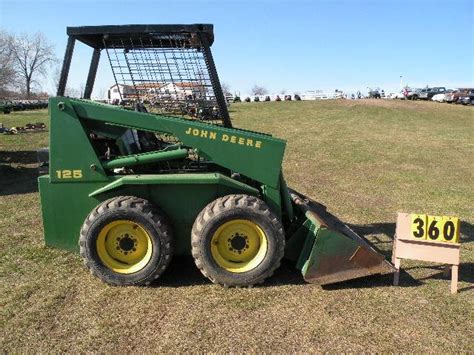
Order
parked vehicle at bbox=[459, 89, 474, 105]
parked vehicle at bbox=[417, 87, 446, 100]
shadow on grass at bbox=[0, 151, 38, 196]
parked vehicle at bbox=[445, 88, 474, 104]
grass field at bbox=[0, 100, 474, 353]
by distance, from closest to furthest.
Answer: grass field at bbox=[0, 100, 474, 353] < shadow on grass at bbox=[0, 151, 38, 196] < parked vehicle at bbox=[459, 89, 474, 105] < parked vehicle at bbox=[445, 88, 474, 104] < parked vehicle at bbox=[417, 87, 446, 100]

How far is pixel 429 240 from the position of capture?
4758 mm

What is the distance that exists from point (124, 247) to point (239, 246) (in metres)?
1.14

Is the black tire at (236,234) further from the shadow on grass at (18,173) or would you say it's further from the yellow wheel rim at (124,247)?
the shadow on grass at (18,173)

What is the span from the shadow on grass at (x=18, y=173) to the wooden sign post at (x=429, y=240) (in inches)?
280

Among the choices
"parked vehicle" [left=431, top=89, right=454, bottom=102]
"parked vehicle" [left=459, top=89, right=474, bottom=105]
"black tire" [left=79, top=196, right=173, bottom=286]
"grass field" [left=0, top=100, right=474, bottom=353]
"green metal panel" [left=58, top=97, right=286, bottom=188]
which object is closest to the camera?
"grass field" [left=0, top=100, right=474, bottom=353]

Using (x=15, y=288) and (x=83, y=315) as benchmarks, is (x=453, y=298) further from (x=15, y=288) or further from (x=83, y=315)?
(x=15, y=288)

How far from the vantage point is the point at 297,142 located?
1809 centimetres

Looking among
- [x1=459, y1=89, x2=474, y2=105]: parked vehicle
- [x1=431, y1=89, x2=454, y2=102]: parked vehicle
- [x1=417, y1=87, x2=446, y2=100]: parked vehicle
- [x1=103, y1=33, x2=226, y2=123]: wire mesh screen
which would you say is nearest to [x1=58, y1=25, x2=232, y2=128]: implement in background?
[x1=103, y1=33, x2=226, y2=123]: wire mesh screen

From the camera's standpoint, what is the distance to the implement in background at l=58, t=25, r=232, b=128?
5023 mm

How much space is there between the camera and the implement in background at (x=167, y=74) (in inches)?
198

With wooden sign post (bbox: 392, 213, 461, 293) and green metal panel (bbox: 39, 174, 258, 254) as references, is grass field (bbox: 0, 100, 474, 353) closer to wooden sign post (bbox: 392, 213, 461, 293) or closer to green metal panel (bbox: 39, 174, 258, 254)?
wooden sign post (bbox: 392, 213, 461, 293)

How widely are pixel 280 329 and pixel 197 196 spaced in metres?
1.56

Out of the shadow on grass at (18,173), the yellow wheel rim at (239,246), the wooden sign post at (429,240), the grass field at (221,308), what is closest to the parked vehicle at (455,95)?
the shadow on grass at (18,173)

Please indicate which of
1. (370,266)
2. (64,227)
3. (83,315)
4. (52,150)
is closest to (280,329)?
(370,266)
